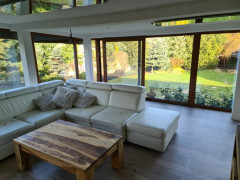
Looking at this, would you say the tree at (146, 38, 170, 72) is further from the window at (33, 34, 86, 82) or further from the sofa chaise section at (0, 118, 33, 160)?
the sofa chaise section at (0, 118, 33, 160)

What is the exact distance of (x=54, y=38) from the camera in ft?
16.2

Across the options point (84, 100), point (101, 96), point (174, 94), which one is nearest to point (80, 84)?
point (84, 100)

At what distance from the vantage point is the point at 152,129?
2541 millimetres

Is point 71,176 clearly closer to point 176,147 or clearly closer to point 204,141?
point 176,147

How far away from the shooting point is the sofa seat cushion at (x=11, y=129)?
2422 mm

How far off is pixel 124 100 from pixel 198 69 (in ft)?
8.00

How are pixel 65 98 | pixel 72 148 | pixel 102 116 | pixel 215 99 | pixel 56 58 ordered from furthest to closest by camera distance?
pixel 56 58, pixel 215 99, pixel 65 98, pixel 102 116, pixel 72 148

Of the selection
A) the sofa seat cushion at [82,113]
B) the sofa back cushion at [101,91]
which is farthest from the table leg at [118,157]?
the sofa back cushion at [101,91]

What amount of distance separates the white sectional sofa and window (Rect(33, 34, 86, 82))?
118 cm

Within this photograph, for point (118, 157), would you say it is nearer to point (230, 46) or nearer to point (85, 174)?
point (85, 174)

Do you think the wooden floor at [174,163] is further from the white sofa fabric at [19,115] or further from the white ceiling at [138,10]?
the white ceiling at [138,10]

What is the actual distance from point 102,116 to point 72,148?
1119 millimetres

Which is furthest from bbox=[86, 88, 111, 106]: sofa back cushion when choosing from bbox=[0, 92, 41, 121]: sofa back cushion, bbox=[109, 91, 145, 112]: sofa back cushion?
bbox=[0, 92, 41, 121]: sofa back cushion

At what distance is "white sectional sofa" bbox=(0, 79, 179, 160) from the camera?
8.40 feet
